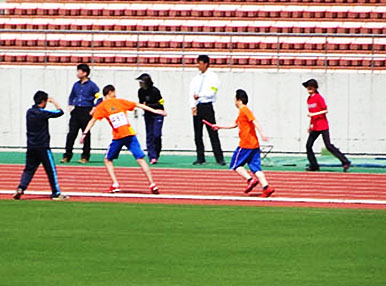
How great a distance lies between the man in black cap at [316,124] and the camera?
22.5 m

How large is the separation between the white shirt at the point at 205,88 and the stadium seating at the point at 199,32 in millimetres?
4695

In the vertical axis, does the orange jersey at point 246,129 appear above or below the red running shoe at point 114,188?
above

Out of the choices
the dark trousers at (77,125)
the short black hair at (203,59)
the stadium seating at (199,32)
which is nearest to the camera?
the short black hair at (203,59)

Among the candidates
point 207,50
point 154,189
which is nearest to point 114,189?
point 154,189

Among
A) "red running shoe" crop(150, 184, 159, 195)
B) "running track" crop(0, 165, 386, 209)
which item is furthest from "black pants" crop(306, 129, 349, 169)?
"red running shoe" crop(150, 184, 159, 195)

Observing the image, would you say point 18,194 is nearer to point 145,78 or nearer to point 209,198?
point 209,198

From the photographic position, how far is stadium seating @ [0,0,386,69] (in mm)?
29438

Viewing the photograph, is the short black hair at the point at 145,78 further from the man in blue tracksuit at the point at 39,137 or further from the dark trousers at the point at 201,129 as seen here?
the man in blue tracksuit at the point at 39,137

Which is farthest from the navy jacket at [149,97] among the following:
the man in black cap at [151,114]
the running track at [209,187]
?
the running track at [209,187]

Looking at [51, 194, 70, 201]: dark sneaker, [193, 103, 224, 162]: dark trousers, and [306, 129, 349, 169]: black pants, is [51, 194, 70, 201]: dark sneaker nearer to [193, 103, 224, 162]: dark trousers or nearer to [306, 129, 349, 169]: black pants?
[306, 129, 349, 169]: black pants

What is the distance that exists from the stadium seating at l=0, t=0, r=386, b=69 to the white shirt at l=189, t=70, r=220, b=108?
470cm

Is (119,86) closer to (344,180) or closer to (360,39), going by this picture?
(360,39)

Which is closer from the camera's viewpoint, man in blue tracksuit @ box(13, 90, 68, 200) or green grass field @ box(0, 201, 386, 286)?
Result: green grass field @ box(0, 201, 386, 286)

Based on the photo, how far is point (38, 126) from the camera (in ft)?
57.9
